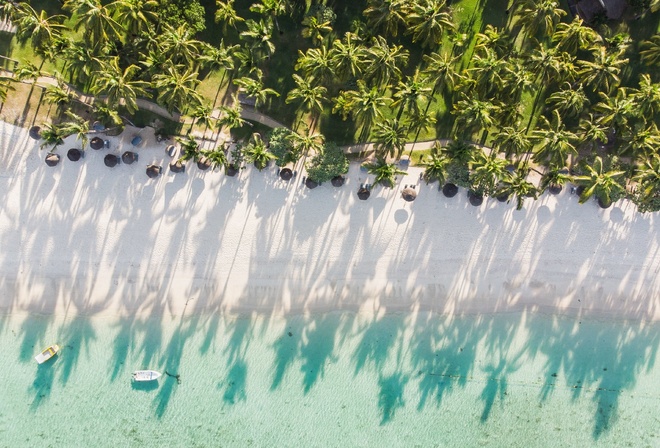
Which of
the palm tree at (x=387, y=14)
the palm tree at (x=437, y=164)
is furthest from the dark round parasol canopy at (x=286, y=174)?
the palm tree at (x=387, y=14)

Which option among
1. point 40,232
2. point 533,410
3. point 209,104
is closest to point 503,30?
point 209,104

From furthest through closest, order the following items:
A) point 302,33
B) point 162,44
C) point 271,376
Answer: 1. point 271,376
2. point 302,33
3. point 162,44

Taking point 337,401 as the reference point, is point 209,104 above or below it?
above

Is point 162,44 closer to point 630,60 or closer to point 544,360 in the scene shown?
point 630,60

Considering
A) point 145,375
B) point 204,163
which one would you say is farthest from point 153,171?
point 145,375

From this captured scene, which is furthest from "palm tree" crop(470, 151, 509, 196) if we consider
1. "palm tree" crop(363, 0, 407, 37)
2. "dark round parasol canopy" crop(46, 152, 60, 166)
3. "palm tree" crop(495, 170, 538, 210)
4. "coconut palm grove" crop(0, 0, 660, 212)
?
"dark round parasol canopy" crop(46, 152, 60, 166)

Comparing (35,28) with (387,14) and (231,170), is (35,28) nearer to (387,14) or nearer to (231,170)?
(231,170)

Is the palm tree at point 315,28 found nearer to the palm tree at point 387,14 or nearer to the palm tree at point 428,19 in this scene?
the palm tree at point 387,14

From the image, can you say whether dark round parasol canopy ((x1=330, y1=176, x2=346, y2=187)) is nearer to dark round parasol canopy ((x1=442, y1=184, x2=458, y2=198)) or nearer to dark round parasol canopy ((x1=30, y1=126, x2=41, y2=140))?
dark round parasol canopy ((x1=442, y1=184, x2=458, y2=198))
